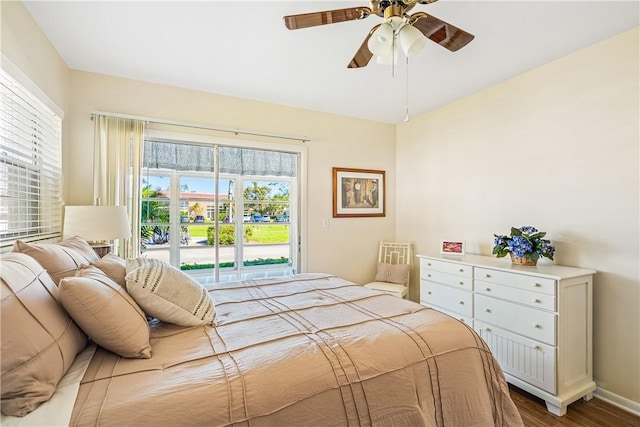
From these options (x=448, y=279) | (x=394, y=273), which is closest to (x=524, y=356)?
(x=448, y=279)

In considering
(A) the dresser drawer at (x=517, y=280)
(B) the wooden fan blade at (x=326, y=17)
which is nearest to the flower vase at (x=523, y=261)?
(A) the dresser drawer at (x=517, y=280)

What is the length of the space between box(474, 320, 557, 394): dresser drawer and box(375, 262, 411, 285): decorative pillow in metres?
1.19

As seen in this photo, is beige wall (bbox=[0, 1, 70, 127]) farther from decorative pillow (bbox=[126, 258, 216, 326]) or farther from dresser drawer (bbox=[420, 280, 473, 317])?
dresser drawer (bbox=[420, 280, 473, 317])

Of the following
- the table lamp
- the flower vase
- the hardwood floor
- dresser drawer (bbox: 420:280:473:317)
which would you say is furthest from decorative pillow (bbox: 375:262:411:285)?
the table lamp

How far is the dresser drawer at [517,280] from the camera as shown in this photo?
2.02m

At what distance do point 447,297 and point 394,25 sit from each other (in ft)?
7.32

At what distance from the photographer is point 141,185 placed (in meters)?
2.77

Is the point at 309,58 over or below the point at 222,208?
over

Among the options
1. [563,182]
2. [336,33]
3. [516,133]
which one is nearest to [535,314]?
[563,182]

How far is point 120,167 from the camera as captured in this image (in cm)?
268

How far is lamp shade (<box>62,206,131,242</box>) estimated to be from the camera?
6.93ft

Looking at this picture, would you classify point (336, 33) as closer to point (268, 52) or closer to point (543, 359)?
point (268, 52)

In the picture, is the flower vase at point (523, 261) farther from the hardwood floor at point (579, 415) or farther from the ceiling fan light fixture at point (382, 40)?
the ceiling fan light fixture at point (382, 40)

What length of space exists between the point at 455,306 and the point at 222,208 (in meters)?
2.45
